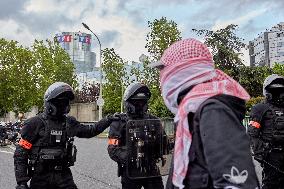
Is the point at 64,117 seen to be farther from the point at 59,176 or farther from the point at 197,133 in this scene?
the point at 197,133

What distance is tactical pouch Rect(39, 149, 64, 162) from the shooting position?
15.3 feet

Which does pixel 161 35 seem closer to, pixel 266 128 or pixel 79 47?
pixel 266 128

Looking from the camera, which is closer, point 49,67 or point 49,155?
point 49,155

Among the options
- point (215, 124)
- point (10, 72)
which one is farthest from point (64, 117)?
point (10, 72)

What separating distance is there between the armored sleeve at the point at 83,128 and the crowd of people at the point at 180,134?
1cm

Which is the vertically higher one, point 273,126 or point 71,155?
point 273,126

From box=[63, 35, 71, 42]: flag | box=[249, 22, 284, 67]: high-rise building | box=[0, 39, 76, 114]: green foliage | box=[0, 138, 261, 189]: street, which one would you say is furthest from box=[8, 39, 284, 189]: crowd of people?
box=[63, 35, 71, 42]: flag

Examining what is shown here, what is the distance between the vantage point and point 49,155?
4.69 metres

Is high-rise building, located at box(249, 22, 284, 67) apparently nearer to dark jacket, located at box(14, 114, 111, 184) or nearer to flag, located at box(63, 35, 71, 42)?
flag, located at box(63, 35, 71, 42)

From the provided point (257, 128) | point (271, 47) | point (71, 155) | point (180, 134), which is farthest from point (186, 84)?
point (271, 47)

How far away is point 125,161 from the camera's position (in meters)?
4.88

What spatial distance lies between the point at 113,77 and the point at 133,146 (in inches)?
1549

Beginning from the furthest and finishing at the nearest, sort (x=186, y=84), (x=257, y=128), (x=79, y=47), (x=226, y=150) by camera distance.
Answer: (x=79, y=47), (x=257, y=128), (x=186, y=84), (x=226, y=150)

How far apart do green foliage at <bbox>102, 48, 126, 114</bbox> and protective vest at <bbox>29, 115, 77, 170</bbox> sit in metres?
38.9
